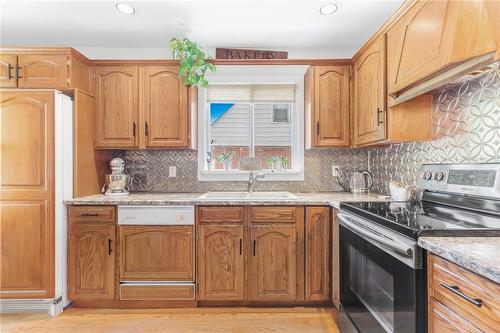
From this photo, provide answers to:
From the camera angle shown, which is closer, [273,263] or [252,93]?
[273,263]

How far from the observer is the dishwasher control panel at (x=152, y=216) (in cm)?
226

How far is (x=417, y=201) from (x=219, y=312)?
1.68 metres

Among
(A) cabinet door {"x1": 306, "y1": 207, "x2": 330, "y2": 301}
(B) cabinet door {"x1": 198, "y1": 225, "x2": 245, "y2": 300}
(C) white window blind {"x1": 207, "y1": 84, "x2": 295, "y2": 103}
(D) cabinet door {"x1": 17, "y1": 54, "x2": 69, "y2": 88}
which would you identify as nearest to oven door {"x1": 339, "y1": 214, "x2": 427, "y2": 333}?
(A) cabinet door {"x1": 306, "y1": 207, "x2": 330, "y2": 301}

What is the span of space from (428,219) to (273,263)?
1240 mm

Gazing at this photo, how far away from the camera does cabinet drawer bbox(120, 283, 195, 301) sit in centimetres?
226

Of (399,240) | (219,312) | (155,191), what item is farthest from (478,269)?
(155,191)

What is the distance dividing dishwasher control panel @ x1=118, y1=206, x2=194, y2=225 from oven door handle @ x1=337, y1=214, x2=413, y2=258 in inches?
45.9

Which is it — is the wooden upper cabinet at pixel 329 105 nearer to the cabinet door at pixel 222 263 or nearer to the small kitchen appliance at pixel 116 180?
the cabinet door at pixel 222 263

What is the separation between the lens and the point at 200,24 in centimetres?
247

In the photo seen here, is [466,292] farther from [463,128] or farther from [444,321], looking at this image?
[463,128]

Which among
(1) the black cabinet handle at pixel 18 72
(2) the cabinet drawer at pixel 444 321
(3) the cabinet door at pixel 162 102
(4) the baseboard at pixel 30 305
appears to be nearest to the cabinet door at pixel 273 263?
(3) the cabinet door at pixel 162 102

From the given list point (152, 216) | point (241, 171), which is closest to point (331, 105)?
point (241, 171)

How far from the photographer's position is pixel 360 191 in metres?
2.73

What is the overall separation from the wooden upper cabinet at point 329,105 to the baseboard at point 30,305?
8.16ft
